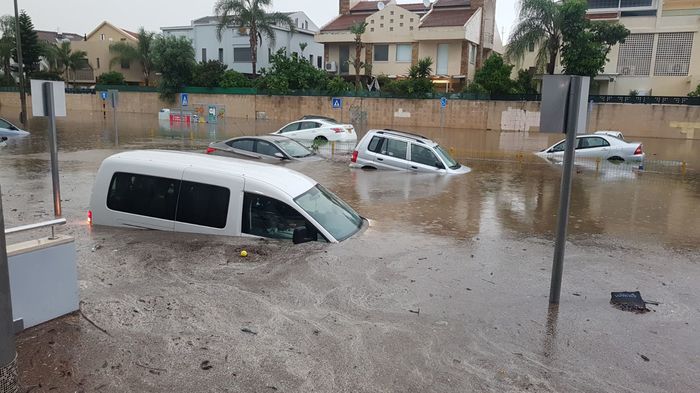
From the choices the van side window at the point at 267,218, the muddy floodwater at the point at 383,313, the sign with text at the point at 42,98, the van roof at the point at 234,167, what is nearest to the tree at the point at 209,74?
the muddy floodwater at the point at 383,313

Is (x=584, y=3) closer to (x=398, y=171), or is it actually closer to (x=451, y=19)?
(x=451, y=19)

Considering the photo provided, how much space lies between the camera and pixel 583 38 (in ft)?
127

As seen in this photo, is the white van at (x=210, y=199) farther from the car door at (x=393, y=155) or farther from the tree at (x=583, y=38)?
the tree at (x=583, y=38)

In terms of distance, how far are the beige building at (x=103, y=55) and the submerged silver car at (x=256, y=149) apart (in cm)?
5635

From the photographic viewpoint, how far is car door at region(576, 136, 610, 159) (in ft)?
68.4

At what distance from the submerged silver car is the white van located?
8763 millimetres

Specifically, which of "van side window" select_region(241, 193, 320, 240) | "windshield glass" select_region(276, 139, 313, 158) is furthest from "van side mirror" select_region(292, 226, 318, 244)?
"windshield glass" select_region(276, 139, 313, 158)

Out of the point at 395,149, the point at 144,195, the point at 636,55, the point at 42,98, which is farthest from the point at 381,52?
the point at 144,195

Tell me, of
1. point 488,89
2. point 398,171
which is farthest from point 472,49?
point 398,171

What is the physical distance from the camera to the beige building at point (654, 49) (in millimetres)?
42125

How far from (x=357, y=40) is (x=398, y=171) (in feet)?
113

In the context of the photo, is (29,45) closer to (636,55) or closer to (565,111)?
(636,55)

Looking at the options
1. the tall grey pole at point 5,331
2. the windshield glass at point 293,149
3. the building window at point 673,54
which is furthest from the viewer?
the building window at point 673,54

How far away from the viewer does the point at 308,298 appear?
601 cm
